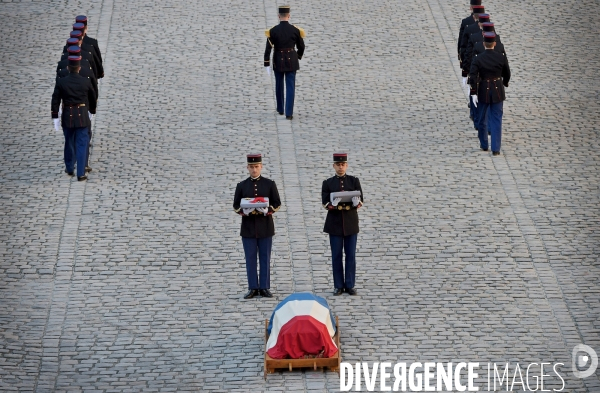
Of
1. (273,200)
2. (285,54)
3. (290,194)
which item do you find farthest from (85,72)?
(273,200)

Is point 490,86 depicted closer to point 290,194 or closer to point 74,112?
point 290,194

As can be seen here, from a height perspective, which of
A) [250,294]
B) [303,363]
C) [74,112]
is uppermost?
[74,112]

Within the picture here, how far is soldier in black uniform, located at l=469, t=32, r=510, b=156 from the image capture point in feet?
62.8

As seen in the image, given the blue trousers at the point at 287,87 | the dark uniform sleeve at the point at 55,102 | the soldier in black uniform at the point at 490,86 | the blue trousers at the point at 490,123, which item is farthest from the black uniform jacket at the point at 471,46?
the dark uniform sleeve at the point at 55,102

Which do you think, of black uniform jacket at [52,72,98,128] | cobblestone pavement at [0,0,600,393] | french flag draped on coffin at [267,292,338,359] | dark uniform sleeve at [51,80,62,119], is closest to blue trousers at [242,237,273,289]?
cobblestone pavement at [0,0,600,393]

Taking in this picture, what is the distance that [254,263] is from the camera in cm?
1505

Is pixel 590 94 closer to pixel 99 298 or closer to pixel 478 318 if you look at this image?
pixel 478 318

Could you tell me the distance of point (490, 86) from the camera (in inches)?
756

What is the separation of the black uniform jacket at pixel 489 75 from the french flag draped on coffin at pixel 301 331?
6796mm

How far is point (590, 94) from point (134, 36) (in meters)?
8.55

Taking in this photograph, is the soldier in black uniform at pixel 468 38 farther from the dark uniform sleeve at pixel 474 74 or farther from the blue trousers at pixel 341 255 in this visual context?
the blue trousers at pixel 341 255

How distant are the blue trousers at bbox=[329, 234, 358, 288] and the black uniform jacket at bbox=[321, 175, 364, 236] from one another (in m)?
0.10

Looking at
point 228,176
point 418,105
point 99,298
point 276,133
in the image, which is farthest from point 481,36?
point 99,298

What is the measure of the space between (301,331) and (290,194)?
5075 mm
